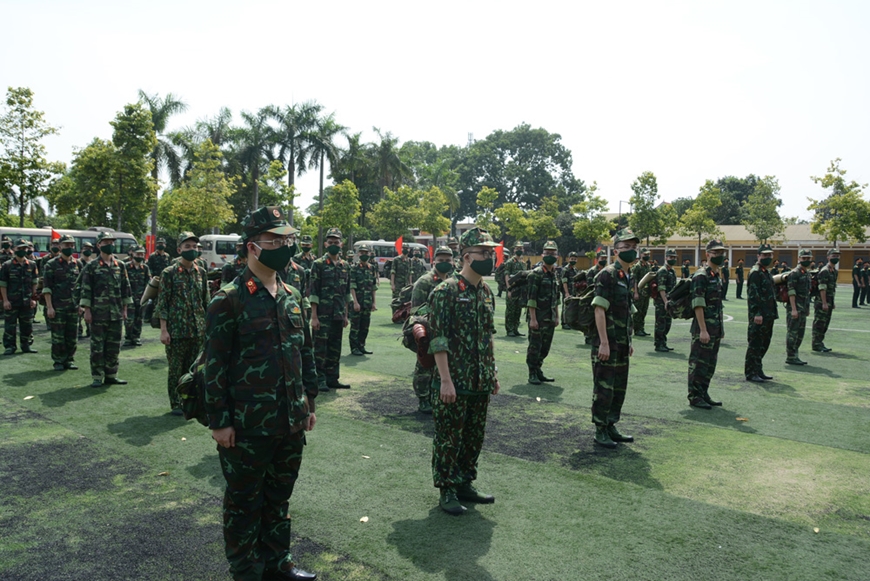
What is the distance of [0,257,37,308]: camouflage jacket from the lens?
37.6 feet

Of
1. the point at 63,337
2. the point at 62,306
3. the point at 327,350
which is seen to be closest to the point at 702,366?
the point at 327,350

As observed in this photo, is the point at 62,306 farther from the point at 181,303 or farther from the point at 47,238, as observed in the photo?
the point at 47,238

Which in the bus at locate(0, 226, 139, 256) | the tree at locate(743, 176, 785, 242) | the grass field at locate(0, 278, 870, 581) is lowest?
the grass field at locate(0, 278, 870, 581)

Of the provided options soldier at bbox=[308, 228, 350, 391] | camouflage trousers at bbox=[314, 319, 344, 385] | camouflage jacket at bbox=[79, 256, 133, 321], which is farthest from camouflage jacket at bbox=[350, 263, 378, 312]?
camouflage jacket at bbox=[79, 256, 133, 321]

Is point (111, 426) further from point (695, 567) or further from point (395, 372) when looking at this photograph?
point (695, 567)

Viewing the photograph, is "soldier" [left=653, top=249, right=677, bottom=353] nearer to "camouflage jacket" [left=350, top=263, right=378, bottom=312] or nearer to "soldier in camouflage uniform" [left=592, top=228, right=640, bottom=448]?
"camouflage jacket" [left=350, top=263, right=378, bottom=312]

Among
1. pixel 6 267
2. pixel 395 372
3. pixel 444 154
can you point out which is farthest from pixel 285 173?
pixel 444 154

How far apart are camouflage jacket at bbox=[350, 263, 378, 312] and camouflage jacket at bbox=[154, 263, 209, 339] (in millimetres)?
4384

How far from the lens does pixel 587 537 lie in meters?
4.40

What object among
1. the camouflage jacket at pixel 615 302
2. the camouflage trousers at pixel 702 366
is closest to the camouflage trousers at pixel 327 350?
the camouflage jacket at pixel 615 302

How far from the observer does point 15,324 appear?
1157 centimetres


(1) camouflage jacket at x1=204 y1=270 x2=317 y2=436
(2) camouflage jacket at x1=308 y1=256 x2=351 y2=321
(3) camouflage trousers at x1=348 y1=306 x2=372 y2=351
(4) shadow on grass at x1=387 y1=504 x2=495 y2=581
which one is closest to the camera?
(1) camouflage jacket at x1=204 y1=270 x2=317 y2=436

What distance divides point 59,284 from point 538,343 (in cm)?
801

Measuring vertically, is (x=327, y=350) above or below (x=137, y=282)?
below
